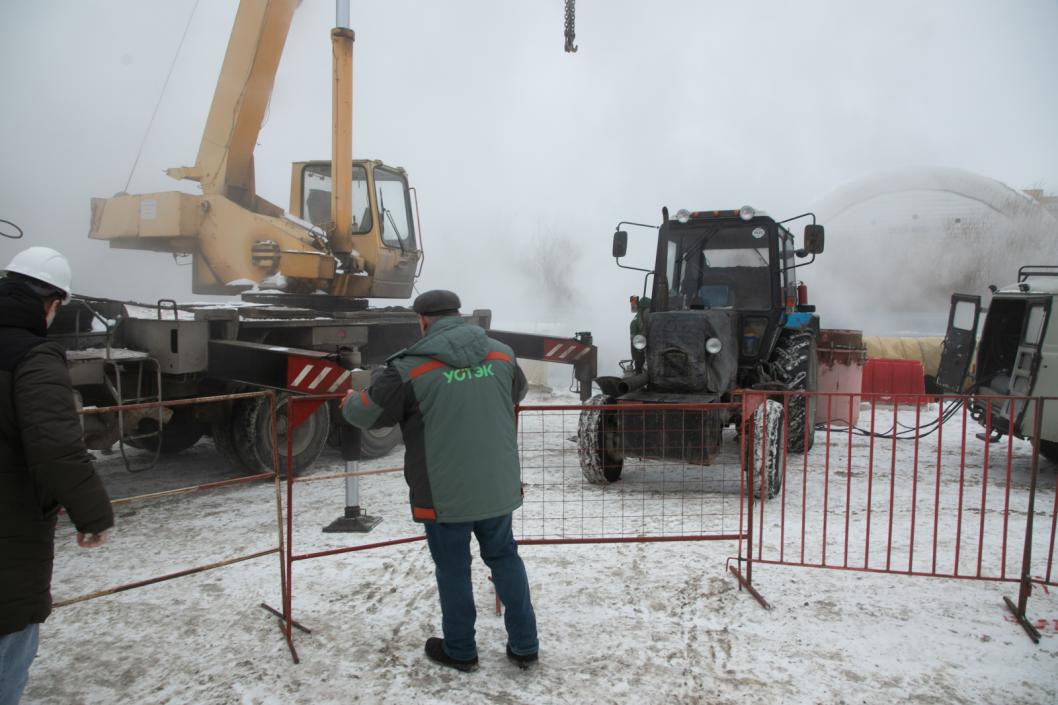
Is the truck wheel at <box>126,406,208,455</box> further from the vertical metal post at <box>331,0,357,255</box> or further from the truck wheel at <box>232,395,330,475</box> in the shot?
the vertical metal post at <box>331,0,357,255</box>

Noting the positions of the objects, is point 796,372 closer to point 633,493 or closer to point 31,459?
point 633,493

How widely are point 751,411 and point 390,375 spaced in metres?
2.31

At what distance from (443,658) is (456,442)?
106cm

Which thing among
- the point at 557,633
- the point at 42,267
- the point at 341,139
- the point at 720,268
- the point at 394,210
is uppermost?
the point at 341,139

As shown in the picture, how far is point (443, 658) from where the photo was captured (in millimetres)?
3057

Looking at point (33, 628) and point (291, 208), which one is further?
point (291, 208)

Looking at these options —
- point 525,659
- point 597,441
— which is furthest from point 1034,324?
point 525,659

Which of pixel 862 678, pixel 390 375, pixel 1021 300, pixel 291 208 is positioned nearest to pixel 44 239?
pixel 291 208

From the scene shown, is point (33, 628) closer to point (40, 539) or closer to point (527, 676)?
point (40, 539)

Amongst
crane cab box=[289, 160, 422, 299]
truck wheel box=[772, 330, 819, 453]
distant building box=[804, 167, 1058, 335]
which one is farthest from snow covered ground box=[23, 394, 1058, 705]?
distant building box=[804, 167, 1058, 335]

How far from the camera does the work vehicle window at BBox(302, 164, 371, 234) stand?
7.67 metres

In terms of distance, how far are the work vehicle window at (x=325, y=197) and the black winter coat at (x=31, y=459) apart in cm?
571

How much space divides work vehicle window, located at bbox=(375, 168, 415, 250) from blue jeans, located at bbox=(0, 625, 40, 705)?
19.9 feet

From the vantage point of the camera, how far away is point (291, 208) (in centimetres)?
783
